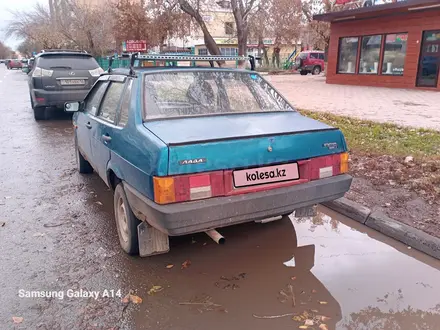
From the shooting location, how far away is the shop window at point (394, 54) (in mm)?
17125

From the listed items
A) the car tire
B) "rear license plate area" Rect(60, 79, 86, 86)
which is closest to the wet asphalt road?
the car tire

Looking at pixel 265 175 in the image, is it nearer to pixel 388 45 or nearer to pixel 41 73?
pixel 41 73

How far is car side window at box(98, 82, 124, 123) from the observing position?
12.4 feet

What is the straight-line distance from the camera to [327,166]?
3256 mm

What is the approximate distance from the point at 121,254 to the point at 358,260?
2173 millimetres

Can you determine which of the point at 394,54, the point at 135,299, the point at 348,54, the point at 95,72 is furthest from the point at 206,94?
the point at 348,54

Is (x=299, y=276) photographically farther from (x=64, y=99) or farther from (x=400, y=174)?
(x=64, y=99)

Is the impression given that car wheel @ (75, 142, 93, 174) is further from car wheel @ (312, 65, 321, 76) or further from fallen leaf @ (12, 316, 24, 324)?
car wheel @ (312, 65, 321, 76)

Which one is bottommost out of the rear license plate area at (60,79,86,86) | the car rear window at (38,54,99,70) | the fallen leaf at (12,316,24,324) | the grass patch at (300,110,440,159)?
the fallen leaf at (12,316,24,324)

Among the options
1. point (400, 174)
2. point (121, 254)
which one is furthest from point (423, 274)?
point (121, 254)

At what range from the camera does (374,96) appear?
14.8m

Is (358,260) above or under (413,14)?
under

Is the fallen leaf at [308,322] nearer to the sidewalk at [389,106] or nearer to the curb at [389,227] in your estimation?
the curb at [389,227]

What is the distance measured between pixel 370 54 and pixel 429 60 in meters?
3.01
